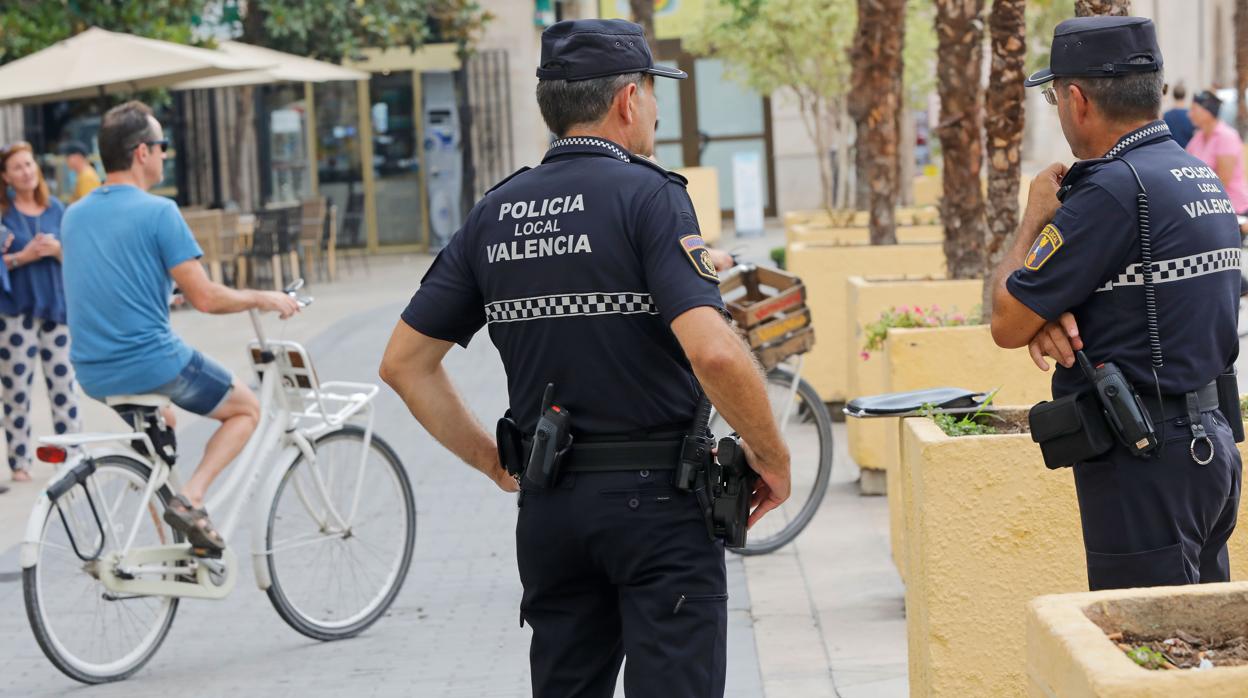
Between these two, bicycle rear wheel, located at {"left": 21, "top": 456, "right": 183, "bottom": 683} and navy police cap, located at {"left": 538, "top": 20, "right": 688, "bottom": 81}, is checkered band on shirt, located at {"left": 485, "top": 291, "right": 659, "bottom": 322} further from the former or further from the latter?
bicycle rear wheel, located at {"left": 21, "top": 456, "right": 183, "bottom": 683}

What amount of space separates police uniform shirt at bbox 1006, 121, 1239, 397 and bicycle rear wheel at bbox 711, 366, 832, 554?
354cm

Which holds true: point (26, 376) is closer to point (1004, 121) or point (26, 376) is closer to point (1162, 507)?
point (1004, 121)

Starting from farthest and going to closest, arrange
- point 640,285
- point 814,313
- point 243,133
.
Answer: point 243,133 → point 814,313 → point 640,285

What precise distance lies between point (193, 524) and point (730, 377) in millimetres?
3128

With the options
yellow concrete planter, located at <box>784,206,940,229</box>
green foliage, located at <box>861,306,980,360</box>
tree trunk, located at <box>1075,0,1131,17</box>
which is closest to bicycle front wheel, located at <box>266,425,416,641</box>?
green foliage, located at <box>861,306,980,360</box>

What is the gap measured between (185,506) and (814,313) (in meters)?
5.73

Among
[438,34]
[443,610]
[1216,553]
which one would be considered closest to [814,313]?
[443,610]

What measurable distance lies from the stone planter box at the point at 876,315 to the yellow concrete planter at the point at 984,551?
372 cm

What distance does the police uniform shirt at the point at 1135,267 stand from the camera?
3.48 m

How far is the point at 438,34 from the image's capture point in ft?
78.6

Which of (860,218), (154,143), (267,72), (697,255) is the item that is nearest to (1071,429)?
(697,255)

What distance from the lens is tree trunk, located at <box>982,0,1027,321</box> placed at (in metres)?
7.73

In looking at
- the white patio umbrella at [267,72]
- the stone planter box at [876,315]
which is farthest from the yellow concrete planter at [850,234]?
the white patio umbrella at [267,72]

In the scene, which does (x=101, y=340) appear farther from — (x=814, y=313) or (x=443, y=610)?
(x=814, y=313)
